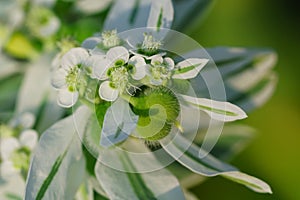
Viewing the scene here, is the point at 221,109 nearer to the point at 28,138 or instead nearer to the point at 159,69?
the point at 159,69

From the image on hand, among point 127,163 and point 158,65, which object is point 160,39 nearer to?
point 158,65

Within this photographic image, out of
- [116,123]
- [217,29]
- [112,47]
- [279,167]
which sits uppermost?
[217,29]

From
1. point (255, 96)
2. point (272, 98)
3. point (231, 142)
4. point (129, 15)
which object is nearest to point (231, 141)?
point (231, 142)

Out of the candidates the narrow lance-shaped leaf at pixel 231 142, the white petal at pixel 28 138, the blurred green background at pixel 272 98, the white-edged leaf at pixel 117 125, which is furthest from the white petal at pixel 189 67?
the blurred green background at pixel 272 98

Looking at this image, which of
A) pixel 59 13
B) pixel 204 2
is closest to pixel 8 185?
pixel 59 13

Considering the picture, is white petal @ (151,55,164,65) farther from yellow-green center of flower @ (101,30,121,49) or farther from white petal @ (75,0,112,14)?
white petal @ (75,0,112,14)

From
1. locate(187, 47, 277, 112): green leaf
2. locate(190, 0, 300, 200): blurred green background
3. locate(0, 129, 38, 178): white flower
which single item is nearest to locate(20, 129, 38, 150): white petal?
locate(0, 129, 38, 178): white flower
